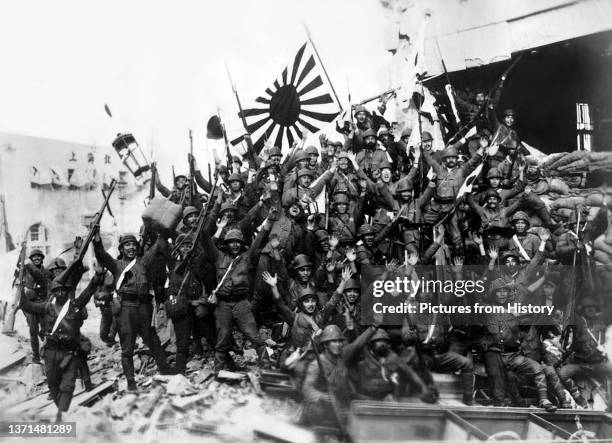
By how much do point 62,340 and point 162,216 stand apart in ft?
7.80

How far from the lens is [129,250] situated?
977 centimetres

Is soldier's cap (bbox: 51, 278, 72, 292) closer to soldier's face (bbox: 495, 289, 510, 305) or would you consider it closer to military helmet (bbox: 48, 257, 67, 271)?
military helmet (bbox: 48, 257, 67, 271)

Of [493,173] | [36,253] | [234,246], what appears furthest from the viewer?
[36,253]

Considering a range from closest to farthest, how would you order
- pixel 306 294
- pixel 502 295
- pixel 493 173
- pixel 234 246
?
pixel 306 294 → pixel 502 295 → pixel 234 246 → pixel 493 173

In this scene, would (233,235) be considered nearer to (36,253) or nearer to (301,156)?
(301,156)

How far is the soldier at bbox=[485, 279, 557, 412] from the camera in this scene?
946 centimetres

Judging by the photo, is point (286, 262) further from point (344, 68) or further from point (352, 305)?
point (344, 68)

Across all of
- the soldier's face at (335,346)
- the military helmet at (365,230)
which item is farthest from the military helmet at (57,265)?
the military helmet at (365,230)

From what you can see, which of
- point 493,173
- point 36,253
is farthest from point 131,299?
point 493,173

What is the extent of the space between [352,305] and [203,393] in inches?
98.4

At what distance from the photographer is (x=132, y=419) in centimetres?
970

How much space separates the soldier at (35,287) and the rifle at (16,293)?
0.11 m

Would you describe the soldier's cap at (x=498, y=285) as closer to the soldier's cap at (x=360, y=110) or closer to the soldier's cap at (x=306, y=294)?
the soldier's cap at (x=306, y=294)

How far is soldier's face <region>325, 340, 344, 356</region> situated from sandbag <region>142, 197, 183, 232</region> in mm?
3226
